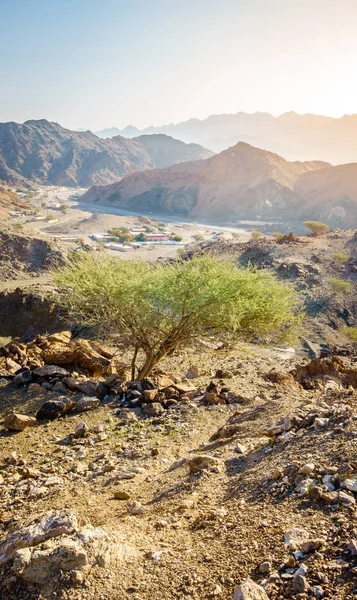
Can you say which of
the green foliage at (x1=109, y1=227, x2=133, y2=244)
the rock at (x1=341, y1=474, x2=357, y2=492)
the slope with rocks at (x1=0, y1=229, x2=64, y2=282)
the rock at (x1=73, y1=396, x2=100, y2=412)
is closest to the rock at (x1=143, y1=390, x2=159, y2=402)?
the rock at (x1=73, y1=396, x2=100, y2=412)

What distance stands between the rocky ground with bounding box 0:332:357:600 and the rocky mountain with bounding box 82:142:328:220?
3524 inches

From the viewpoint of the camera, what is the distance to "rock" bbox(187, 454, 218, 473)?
5414 mm

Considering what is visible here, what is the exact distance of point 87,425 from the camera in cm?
757

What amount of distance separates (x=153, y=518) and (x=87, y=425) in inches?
141

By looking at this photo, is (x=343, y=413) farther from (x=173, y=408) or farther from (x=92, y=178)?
(x=92, y=178)

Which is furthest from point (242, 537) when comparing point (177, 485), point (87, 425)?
point (87, 425)

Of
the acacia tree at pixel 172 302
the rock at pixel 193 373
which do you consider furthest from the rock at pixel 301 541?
the rock at pixel 193 373

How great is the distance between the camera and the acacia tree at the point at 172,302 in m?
9.90

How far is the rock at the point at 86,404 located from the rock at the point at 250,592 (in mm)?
5776

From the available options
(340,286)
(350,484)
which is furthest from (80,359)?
(340,286)

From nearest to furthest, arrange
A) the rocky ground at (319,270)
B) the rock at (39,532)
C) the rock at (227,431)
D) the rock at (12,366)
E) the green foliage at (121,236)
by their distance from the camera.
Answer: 1. the rock at (39,532)
2. the rock at (227,431)
3. the rock at (12,366)
4. the rocky ground at (319,270)
5. the green foliage at (121,236)

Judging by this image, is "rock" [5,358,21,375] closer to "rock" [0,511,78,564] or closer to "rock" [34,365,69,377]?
"rock" [34,365,69,377]

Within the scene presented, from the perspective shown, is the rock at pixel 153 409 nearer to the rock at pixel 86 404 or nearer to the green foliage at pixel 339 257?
the rock at pixel 86 404

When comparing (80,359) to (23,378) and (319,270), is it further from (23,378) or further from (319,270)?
(319,270)
